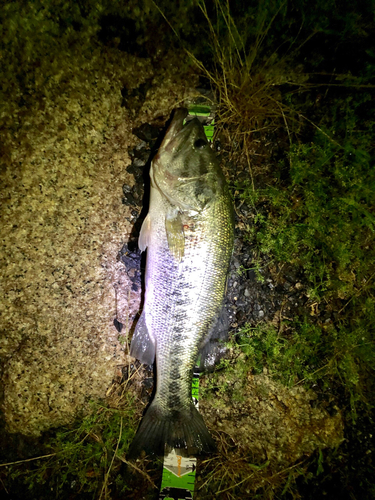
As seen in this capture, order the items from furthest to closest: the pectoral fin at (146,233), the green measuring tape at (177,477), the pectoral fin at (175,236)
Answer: the green measuring tape at (177,477), the pectoral fin at (146,233), the pectoral fin at (175,236)

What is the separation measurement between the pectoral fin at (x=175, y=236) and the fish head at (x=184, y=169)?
0.45 feet

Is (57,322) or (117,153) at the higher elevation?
(117,153)

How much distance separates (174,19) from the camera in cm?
244

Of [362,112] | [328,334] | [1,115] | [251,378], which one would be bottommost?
[251,378]

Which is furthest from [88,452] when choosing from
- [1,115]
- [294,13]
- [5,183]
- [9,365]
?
[294,13]

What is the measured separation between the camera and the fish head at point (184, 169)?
2205mm

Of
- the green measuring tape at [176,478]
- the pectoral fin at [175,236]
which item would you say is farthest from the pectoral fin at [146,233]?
the green measuring tape at [176,478]

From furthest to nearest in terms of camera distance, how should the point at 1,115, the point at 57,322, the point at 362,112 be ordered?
the point at 362,112 < the point at 57,322 < the point at 1,115

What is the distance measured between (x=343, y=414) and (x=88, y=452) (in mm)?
2671

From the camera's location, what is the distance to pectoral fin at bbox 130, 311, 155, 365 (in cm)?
240

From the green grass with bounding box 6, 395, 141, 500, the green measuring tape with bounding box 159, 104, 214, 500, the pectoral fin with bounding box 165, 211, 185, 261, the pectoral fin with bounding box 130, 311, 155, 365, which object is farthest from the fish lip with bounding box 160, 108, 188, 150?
the green grass with bounding box 6, 395, 141, 500

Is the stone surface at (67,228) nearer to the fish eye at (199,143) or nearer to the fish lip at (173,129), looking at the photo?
the fish lip at (173,129)

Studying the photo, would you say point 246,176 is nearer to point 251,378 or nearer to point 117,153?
point 117,153

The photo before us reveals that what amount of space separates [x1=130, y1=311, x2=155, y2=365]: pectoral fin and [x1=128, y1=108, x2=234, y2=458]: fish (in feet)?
0.29
